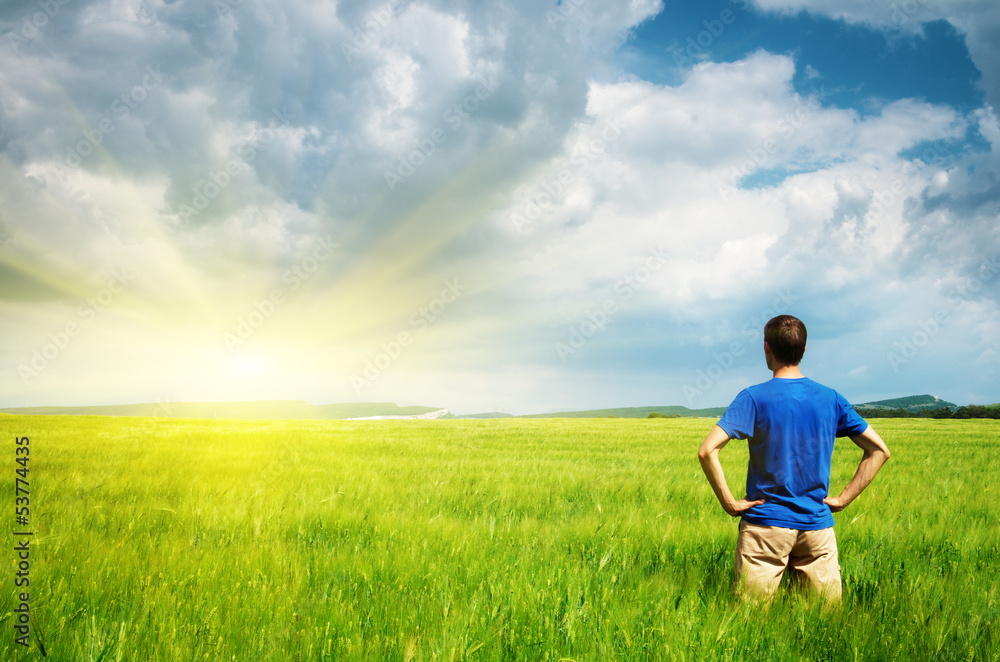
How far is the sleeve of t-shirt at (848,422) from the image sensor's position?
10.9 feet

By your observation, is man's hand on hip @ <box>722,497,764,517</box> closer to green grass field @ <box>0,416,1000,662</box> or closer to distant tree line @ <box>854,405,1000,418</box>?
green grass field @ <box>0,416,1000,662</box>

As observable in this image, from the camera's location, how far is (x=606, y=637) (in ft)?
8.79

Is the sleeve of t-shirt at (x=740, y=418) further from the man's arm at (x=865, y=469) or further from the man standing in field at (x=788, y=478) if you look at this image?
the man's arm at (x=865, y=469)

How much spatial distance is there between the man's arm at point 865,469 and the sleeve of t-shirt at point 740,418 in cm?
71

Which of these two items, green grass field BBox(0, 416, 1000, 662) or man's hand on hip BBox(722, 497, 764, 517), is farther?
man's hand on hip BBox(722, 497, 764, 517)

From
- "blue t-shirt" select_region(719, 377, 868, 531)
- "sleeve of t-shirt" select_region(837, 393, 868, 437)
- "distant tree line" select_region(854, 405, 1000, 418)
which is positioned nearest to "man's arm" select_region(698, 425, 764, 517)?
"blue t-shirt" select_region(719, 377, 868, 531)

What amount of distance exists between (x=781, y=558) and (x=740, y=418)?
0.95 metres

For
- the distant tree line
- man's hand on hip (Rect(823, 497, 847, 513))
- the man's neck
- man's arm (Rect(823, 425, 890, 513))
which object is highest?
the man's neck

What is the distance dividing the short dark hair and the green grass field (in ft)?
5.21

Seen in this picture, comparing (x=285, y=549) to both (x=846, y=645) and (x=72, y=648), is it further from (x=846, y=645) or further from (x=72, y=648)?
(x=846, y=645)

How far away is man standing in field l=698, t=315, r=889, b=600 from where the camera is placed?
123 inches

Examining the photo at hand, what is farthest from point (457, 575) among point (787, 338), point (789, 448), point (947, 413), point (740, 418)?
point (947, 413)

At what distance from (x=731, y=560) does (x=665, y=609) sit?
178cm

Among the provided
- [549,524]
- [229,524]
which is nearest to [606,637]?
[549,524]
